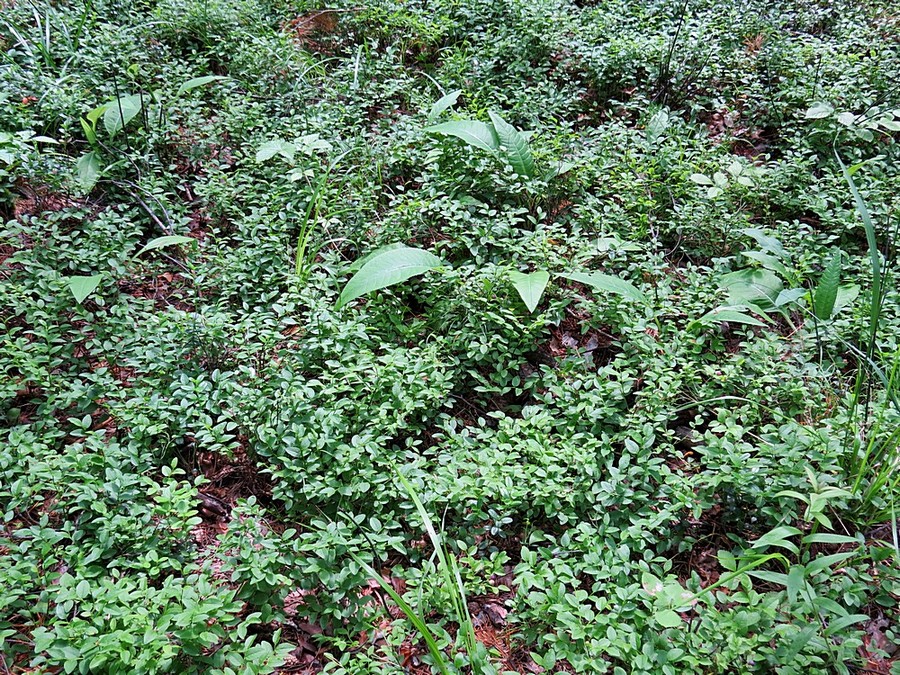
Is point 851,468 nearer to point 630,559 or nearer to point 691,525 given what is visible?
point 691,525

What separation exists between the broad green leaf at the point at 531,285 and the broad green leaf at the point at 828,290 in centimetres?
126

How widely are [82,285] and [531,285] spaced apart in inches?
87.2

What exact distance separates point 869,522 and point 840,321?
106cm

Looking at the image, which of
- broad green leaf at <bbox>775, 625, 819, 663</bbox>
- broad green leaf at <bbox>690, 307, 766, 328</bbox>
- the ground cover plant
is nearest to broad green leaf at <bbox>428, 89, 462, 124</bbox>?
the ground cover plant

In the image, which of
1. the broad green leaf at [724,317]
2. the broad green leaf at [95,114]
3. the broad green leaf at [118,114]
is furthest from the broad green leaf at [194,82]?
the broad green leaf at [724,317]

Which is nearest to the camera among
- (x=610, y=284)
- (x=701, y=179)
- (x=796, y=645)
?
(x=796, y=645)

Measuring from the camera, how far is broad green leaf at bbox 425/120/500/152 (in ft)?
12.1

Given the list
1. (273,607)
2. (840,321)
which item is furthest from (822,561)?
(273,607)

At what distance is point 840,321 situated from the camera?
9.62 ft

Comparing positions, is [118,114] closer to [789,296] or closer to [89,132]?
[89,132]

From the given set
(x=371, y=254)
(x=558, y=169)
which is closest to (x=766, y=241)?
(x=558, y=169)

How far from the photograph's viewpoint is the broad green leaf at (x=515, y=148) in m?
3.65

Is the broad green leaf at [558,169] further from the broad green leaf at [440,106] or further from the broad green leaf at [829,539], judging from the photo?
the broad green leaf at [829,539]

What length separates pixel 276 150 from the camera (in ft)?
12.5
